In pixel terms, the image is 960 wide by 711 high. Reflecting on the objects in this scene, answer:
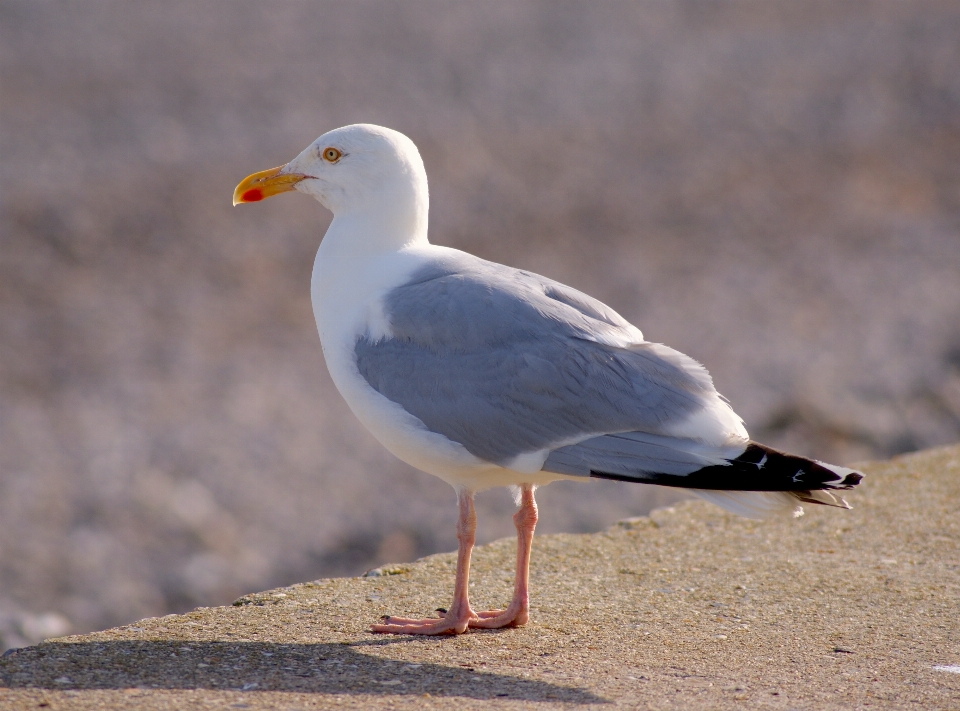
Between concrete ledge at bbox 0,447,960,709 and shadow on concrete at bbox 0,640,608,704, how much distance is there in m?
0.01

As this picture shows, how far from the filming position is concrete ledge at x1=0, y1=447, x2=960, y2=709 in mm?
3723

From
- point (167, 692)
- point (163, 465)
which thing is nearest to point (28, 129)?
point (163, 465)

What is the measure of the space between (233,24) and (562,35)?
5.36m

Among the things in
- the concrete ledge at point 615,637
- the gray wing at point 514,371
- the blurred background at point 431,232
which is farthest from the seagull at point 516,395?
the blurred background at point 431,232

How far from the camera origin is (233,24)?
18.1 metres

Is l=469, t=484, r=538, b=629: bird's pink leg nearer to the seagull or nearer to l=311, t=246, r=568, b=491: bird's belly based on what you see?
the seagull

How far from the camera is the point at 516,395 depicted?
4172mm

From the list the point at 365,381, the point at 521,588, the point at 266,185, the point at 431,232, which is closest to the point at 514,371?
the point at 365,381

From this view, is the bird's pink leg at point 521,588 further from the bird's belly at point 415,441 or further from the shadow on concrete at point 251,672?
the shadow on concrete at point 251,672

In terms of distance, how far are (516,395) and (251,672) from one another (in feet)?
4.39

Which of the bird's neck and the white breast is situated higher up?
the bird's neck

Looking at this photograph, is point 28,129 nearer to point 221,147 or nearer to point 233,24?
point 221,147

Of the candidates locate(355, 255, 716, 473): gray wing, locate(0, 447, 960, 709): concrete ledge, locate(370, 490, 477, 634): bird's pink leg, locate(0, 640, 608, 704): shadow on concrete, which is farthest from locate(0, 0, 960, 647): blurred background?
locate(355, 255, 716, 473): gray wing

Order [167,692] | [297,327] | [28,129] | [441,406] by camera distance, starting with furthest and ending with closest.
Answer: [28,129], [297,327], [441,406], [167,692]
